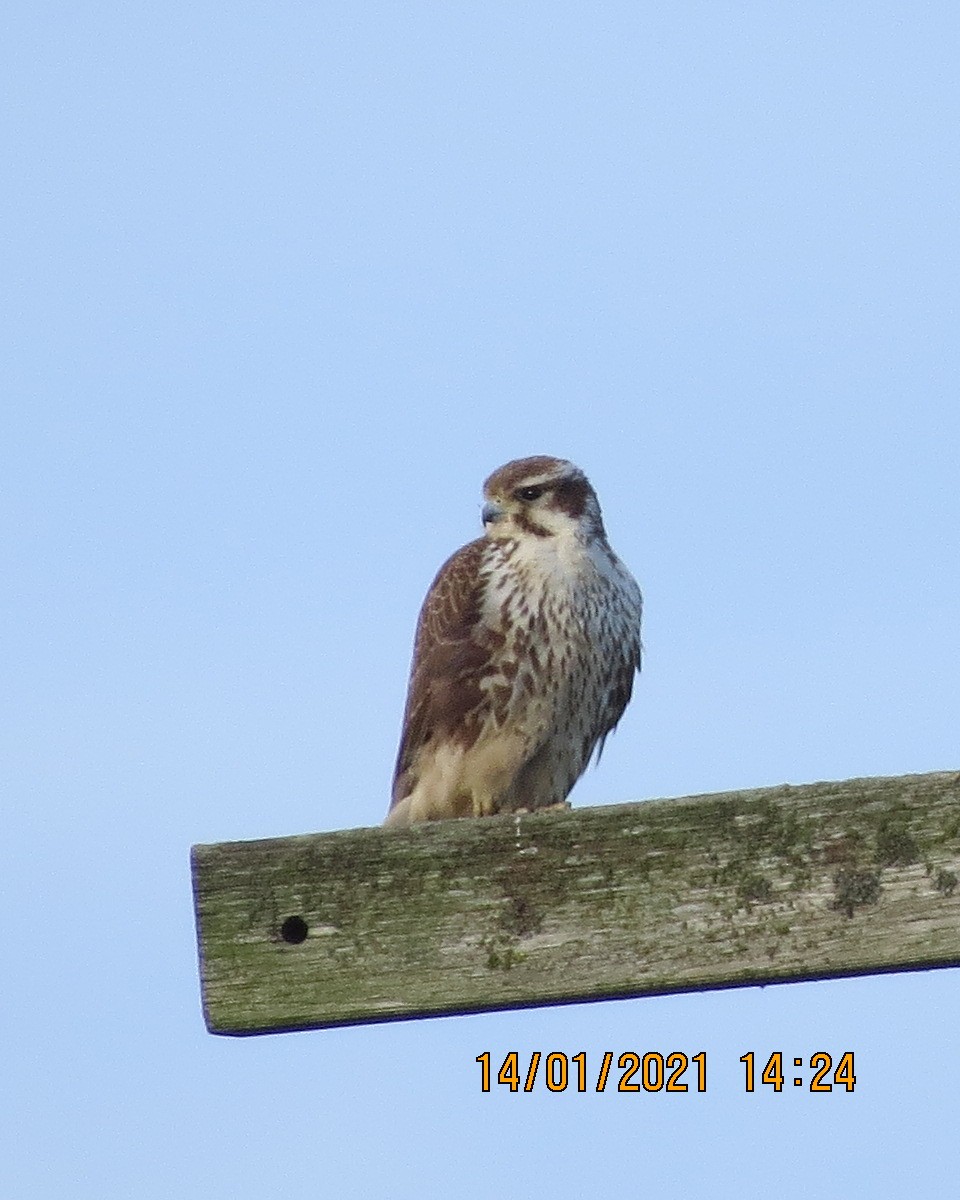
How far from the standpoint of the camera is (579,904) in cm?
218

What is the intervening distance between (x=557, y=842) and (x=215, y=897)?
0.41m

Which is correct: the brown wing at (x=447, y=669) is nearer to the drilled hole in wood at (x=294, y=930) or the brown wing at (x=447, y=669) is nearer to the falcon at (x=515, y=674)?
the falcon at (x=515, y=674)

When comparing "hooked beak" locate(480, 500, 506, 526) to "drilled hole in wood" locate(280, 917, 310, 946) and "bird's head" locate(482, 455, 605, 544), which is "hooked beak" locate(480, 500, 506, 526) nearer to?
"bird's head" locate(482, 455, 605, 544)

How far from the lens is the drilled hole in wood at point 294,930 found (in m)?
2.19

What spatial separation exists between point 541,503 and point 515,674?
746mm

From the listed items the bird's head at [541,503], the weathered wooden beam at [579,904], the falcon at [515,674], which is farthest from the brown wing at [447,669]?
the weathered wooden beam at [579,904]

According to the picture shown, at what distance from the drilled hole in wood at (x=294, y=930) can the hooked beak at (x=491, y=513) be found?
12.5 feet

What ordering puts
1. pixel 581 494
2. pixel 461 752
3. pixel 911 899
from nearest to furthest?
pixel 911 899 → pixel 461 752 → pixel 581 494

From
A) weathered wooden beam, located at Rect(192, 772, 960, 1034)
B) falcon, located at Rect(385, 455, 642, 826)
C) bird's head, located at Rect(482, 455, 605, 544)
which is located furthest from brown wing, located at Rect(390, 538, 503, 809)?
weathered wooden beam, located at Rect(192, 772, 960, 1034)

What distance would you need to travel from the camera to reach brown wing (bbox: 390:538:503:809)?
5393 mm

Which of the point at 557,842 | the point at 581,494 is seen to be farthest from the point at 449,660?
the point at 557,842

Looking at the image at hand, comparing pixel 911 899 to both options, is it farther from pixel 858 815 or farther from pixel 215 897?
pixel 215 897

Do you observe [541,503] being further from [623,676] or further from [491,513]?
[623,676]

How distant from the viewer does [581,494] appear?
236 inches
